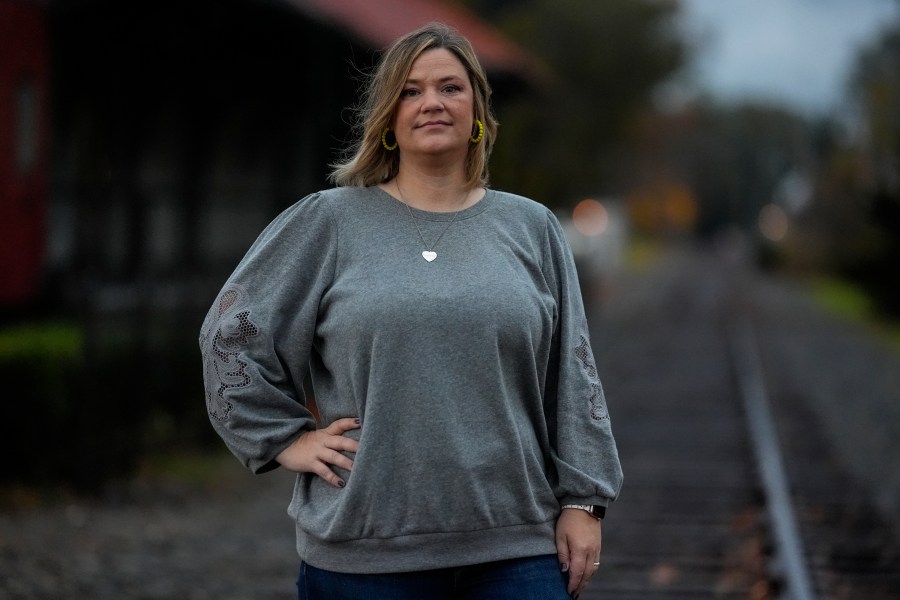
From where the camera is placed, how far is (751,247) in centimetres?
Answer: 6875

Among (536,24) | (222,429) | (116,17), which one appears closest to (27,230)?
(116,17)

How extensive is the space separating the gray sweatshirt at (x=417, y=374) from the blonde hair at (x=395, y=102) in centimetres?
7

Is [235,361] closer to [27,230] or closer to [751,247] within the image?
[27,230]

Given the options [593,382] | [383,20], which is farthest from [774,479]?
[383,20]

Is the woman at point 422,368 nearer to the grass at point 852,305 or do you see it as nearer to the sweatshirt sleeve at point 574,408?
the sweatshirt sleeve at point 574,408

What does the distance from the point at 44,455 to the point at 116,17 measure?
5.24 metres

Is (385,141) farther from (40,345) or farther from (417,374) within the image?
(40,345)

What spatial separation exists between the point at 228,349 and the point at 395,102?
2.18ft

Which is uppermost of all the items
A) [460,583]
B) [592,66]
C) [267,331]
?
[592,66]

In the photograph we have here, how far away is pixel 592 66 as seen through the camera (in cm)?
4378

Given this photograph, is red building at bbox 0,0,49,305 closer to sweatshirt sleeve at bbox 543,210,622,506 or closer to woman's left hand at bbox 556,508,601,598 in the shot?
sweatshirt sleeve at bbox 543,210,622,506

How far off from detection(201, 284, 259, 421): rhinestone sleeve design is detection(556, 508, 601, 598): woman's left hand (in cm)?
76

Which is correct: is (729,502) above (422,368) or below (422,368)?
below

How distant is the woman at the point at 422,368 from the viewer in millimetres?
2738
